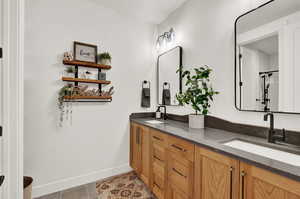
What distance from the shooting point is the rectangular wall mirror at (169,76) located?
2.17 m

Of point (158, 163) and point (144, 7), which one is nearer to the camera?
point (158, 163)

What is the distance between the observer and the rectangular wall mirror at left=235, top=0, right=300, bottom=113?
105 cm

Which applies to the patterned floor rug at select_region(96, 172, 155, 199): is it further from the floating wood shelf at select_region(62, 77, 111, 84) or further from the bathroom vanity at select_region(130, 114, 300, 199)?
the floating wood shelf at select_region(62, 77, 111, 84)

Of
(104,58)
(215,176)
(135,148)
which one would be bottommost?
(135,148)

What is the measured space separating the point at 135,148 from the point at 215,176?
1430 mm

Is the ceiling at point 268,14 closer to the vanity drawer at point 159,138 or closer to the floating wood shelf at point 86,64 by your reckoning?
the vanity drawer at point 159,138

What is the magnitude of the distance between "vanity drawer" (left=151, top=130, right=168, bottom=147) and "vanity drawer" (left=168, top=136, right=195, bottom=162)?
0.29 feet

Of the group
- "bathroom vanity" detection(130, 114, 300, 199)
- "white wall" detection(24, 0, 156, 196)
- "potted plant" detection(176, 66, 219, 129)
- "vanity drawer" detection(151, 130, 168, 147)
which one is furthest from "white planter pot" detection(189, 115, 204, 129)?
"white wall" detection(24, 0, 156, 196)

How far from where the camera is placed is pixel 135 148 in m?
2.22

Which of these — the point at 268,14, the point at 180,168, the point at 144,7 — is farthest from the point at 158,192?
the point at 144,7

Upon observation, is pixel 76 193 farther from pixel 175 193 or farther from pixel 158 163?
pixel 175 193

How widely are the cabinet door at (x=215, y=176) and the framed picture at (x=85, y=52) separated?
1877 mm

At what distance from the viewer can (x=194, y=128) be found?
163cm

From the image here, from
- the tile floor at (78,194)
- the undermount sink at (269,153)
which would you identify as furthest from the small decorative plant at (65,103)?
the undermount sink at (269,153)
